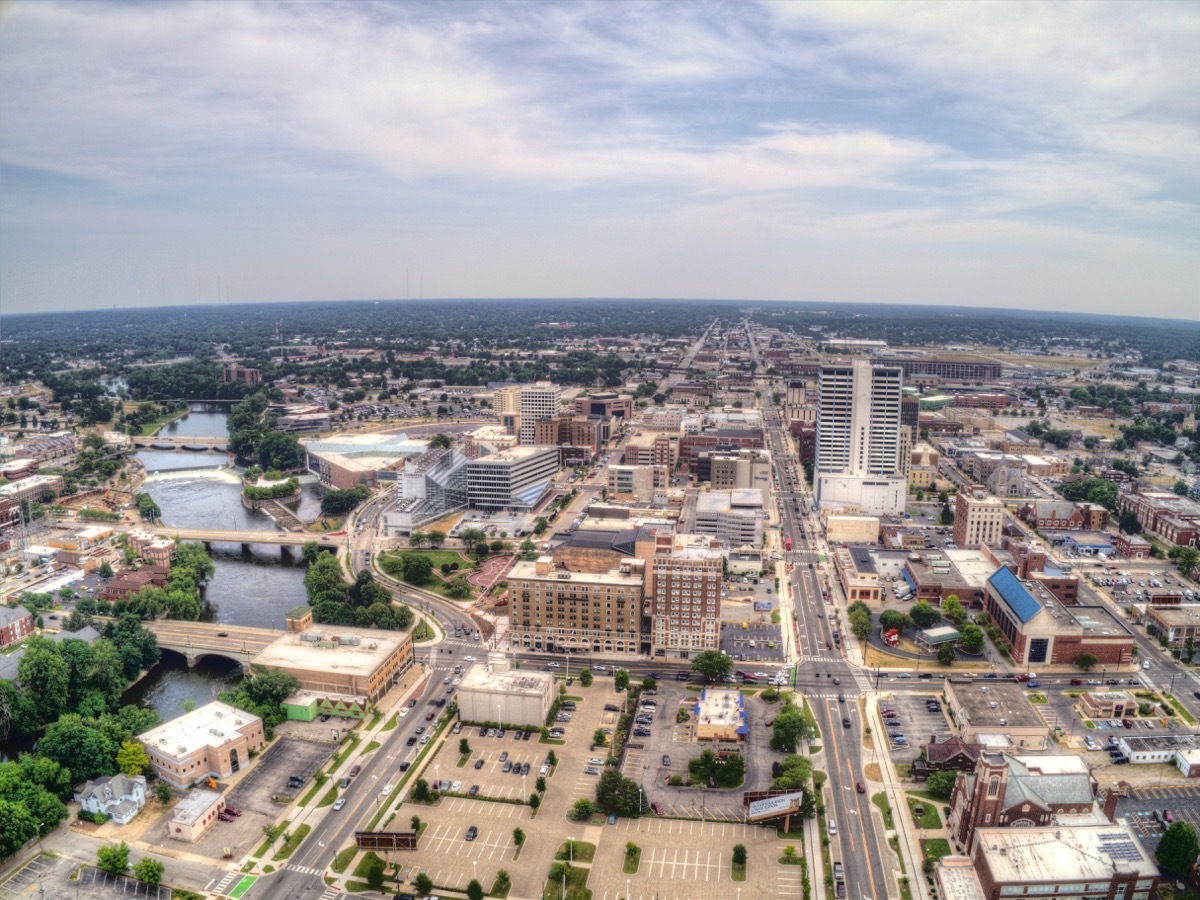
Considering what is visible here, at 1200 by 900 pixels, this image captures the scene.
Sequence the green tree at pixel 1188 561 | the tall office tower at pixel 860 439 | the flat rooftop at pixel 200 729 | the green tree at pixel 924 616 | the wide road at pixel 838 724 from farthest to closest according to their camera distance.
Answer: the tall office tower at pixel 860 439 → the green tree at pixel 1188 561 → the green tree at pixel 924 616 → the flat rooftop at pixel 200 729 → the wide road at pixel 838 724

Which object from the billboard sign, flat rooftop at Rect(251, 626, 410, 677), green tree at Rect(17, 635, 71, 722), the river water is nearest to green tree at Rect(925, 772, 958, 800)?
the billboard sign

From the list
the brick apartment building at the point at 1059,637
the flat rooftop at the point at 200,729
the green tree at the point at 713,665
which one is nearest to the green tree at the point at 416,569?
the flat rooftop at the point at 200,729

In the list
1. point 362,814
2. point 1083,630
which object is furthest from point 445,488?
point 1083,630

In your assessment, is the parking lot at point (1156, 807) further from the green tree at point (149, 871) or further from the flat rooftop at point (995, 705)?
the green tree at point (149, 871)

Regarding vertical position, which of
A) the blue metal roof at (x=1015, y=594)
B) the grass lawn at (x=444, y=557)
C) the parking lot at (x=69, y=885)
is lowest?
the parking lot at (x=69, y=885)

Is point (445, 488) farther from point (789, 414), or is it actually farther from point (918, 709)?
point (789, 414)

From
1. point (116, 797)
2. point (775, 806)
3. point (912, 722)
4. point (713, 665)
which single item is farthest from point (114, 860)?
point (912, 722)

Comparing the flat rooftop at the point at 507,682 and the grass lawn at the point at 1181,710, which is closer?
the flat rooftop at the point at 507,682

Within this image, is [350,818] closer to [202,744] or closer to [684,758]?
[202,744]
